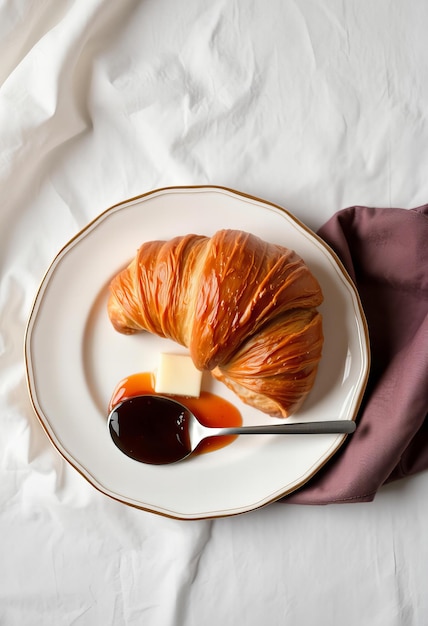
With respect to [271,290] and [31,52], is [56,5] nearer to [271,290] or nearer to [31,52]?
[31,52]

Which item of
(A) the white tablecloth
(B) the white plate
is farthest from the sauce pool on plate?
(A) the white tablecloth

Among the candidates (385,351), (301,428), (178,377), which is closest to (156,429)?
(178,377)

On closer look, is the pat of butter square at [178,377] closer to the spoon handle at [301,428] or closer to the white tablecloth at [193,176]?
the spoon handle at [301,428]

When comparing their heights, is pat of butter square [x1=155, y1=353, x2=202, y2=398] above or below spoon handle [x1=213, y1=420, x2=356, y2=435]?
above

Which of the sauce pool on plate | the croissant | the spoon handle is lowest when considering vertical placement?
the spoon handle

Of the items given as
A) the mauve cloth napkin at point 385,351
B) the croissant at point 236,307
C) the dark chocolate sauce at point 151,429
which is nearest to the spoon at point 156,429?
the dark chocolate sauce at point 151,429

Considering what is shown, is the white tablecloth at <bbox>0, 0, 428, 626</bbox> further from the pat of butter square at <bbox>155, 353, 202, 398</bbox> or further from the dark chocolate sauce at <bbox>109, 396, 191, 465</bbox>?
the pat of butter square at <bbox>155, 353, 202, 398</bbox>

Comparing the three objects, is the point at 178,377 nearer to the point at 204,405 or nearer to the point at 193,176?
the point at 204,405
